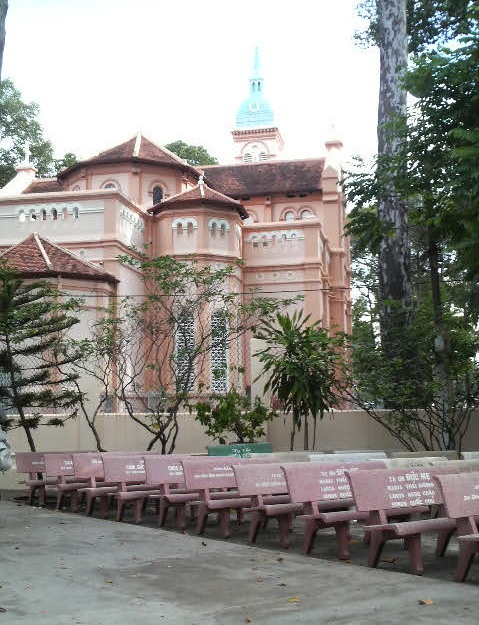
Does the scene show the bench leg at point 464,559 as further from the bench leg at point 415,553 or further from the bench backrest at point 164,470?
the bench backrest at point 164,470

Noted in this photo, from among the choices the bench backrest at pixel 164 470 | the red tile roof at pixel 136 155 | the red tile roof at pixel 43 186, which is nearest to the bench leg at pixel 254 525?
the bench backrest at pixel 164 470

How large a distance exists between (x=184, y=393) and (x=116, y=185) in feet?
57.5

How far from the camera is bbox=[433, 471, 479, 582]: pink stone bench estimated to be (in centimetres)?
699

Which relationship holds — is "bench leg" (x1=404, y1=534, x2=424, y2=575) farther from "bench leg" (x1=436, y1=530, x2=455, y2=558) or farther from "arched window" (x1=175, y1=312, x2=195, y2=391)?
"arched window" (x1=175, y1=312, x2=195, y2=391)

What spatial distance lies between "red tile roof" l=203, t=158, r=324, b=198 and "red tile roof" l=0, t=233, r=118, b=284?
44.1ft

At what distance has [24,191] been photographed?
36000 millimetres

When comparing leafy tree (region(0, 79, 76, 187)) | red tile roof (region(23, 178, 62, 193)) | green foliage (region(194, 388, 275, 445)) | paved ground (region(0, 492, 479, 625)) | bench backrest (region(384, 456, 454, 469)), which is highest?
leafy tree (region(0, 79, 76, 187))

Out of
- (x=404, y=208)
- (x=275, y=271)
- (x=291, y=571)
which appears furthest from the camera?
(x=275, y=271)

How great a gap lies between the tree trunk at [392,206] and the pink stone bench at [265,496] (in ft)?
23.5

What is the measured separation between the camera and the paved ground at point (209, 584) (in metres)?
5.70

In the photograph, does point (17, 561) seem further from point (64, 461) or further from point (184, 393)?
point (184, 393)

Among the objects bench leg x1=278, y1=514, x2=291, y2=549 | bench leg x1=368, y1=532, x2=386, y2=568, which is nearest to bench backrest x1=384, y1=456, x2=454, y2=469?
bench leg x1=278, y1=514, x2=291, y2=549

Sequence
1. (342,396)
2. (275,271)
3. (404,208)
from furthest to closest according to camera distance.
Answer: (275,271)
(404,208)
(342,396)

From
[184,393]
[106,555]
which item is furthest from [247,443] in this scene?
[106,555]
